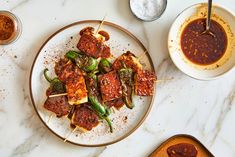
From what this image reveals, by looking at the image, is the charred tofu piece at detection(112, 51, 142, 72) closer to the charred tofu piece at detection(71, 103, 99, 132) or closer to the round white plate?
the round white plate

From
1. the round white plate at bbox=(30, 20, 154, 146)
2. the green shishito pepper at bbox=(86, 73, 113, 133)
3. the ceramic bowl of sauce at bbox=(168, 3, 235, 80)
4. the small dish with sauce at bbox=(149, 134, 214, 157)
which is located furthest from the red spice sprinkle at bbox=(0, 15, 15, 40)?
the small dish with sauce at bbox=(149, 134, 214, 157)

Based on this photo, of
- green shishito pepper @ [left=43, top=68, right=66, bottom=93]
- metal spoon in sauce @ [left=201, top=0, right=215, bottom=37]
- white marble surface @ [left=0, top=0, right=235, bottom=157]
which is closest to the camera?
metal spoon in sauce @ [left=201, top=0, right=215, bottom=37]

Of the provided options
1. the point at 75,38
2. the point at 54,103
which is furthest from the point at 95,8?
the point at 54,103

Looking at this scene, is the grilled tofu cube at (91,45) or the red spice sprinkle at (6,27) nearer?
the grilled tofu cube at (91,45)

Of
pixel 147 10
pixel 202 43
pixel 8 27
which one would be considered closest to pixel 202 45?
pixel 202 43

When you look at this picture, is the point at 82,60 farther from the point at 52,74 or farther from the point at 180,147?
the point at 180,147

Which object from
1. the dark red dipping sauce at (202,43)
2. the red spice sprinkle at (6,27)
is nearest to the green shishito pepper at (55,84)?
the red spice sprinkle at (6,27)

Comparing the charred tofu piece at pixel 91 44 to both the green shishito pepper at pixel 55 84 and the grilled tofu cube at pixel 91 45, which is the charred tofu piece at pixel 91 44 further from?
the green shishito pepper at pixel 55 84
